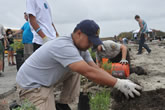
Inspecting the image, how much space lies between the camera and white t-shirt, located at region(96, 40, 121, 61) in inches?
151

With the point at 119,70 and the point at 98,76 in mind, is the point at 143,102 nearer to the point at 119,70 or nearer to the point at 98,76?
the point at 98,76

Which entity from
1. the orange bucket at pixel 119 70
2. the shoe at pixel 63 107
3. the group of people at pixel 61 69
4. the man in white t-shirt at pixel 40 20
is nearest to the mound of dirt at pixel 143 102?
the group of people at pixel 61 69

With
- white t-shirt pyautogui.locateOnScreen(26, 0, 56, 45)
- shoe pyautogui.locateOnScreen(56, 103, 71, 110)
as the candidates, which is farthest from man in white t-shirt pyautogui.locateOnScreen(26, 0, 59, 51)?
shoe pyautogui.locateOnScreen(56, 103, 71, 110)

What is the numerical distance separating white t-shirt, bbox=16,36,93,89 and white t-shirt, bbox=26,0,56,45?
33.9 inches

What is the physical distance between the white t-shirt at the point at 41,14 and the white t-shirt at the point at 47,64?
0.86 meters

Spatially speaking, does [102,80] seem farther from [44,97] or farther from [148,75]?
[148,75]

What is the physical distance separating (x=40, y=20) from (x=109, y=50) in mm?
1589

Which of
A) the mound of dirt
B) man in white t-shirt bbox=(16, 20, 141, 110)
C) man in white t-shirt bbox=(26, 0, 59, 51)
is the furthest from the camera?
man in white t-shirt bbox=(26, 0, 59, 51)

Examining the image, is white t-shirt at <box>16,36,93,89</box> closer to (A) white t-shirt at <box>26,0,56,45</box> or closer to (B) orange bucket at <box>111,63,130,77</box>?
(A) white t-shirt at <box>26,0,56,45</box>

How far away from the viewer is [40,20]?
2861mm

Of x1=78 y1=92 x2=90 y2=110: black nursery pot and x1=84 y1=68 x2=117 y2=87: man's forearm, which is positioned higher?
x1=84 y1=68 x2=117 y2=87: man's forearm

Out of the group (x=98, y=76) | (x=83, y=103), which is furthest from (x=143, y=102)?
(x=98, y=76)

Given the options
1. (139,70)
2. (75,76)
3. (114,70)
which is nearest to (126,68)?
(114,70)

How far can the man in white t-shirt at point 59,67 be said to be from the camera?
68.7 inches
